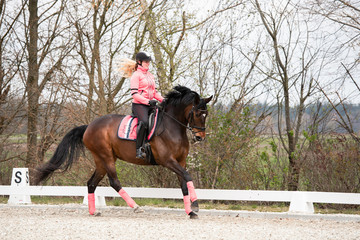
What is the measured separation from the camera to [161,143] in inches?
288

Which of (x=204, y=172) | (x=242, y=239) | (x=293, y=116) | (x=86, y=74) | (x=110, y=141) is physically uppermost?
(x=86, y=74)

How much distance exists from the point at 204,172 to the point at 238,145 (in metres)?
1.16

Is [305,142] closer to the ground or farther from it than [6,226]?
farther from it

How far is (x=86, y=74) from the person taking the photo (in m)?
13.0

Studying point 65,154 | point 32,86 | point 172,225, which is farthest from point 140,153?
point 32,86

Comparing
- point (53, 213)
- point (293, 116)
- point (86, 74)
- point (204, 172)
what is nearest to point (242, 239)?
point (53, 213)

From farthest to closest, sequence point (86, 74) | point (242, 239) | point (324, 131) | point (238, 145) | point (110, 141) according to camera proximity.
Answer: point (86, 74) → point (324, 131) → point (238, 145) → point (110, 141) → point (242, 239)

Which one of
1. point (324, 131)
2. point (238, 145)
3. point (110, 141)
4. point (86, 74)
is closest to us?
point (110, 141)

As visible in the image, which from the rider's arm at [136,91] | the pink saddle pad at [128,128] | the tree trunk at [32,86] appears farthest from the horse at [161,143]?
the tree trunk at [32,86]

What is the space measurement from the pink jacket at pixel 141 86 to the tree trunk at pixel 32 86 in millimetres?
6633

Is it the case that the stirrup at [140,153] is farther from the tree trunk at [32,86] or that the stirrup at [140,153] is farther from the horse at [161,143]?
the tree trunk at [32,86]

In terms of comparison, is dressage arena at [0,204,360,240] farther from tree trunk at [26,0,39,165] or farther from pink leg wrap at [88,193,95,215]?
tree trunk at [26,0,39,165]

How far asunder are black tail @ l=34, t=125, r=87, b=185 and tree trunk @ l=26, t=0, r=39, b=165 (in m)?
4.93

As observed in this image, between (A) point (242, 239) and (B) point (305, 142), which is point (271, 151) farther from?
(A) point (242, 239)
